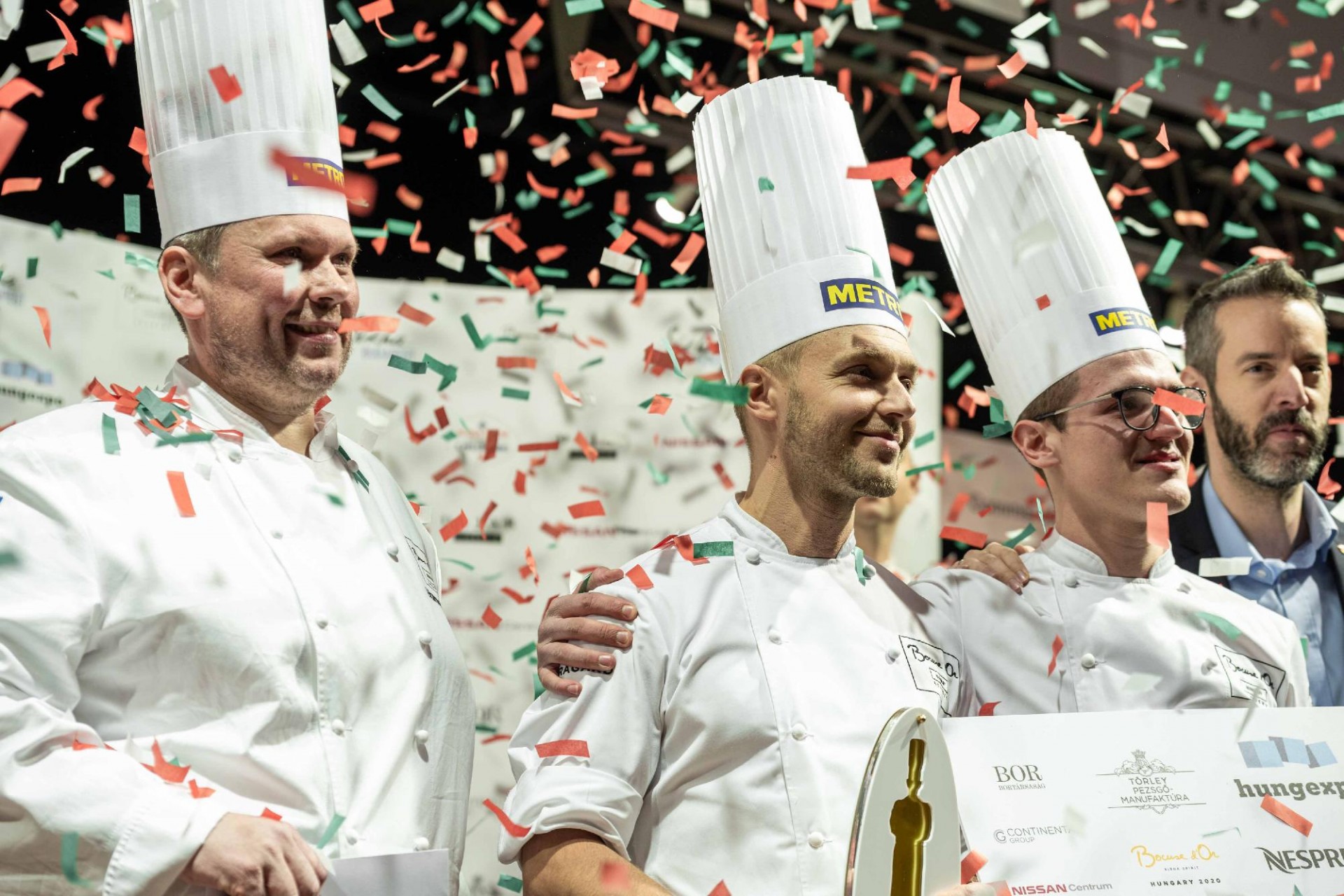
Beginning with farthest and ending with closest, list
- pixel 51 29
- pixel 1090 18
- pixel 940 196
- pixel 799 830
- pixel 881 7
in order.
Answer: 1. pixel 881 7
2. pixel 1090 18
3. pixel 51 29
4. pixel 940 196
5. pixel 799 830

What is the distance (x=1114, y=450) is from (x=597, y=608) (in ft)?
3.55

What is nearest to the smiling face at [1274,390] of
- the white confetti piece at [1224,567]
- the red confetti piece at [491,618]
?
the white confetti piece at [1224,567]

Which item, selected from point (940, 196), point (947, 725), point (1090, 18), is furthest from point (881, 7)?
point (947, 725)

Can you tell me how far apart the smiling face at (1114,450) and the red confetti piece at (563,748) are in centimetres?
116

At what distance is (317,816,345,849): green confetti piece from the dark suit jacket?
216cm

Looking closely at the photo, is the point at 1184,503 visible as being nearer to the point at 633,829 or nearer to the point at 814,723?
the point at 814,723

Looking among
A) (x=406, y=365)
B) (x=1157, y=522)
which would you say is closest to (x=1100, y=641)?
(x=1157, y=522)

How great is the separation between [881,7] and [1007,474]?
1846 mm

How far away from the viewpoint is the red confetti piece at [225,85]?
2.56 metres

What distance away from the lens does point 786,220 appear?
2.70m

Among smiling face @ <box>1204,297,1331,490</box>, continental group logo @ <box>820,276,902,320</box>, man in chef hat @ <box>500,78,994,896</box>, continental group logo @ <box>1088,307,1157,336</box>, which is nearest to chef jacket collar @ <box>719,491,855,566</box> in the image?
man in chef hat @ <box>500,78,994,896</box>

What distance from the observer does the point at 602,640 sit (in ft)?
7.43

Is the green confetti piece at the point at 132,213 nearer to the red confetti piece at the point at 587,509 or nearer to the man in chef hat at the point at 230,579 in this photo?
the man in chef hat at the point at 230,579

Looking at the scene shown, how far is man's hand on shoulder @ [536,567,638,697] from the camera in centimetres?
224
